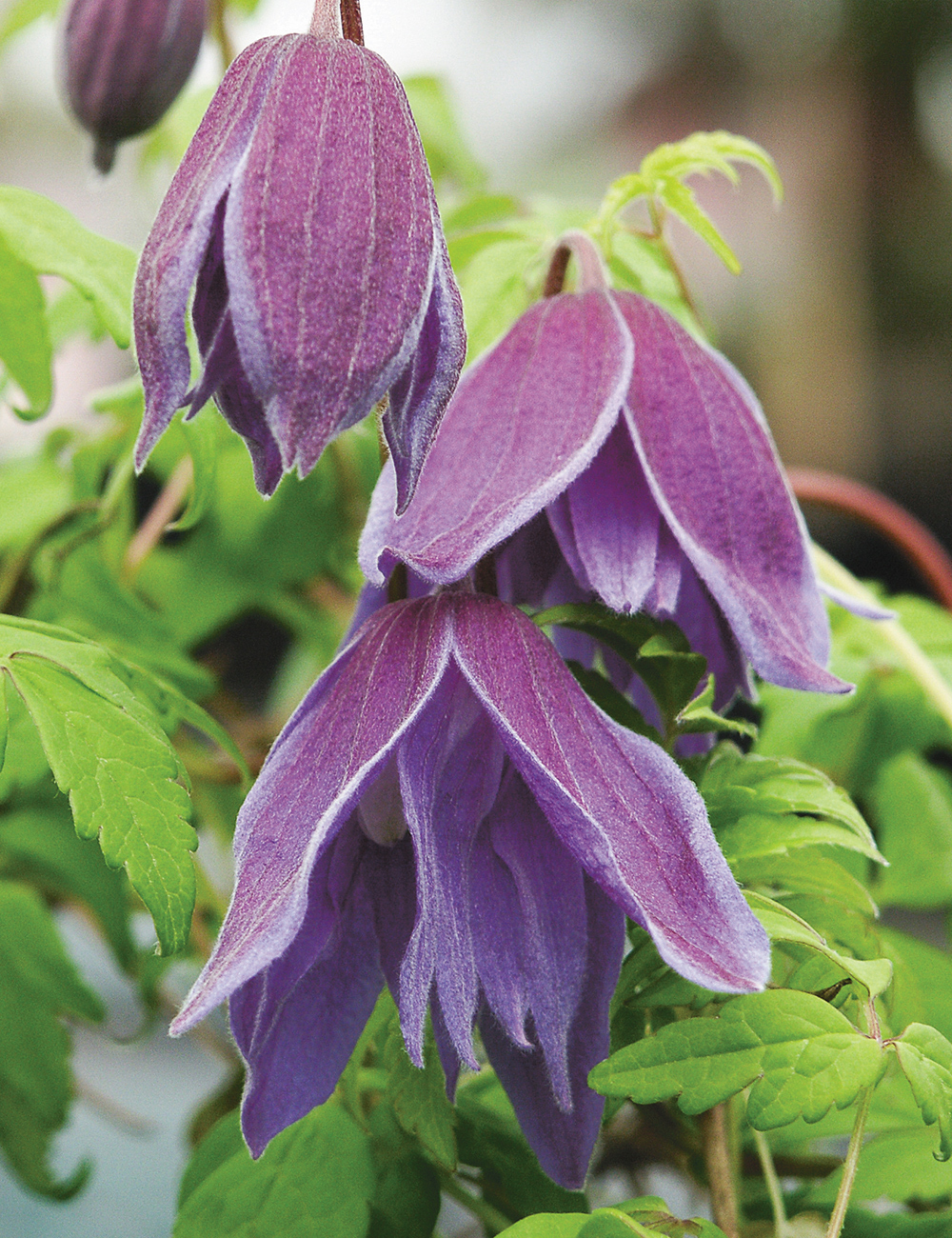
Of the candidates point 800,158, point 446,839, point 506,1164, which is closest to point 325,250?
point 446,839

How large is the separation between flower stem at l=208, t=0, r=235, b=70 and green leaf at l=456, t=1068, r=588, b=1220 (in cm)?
44

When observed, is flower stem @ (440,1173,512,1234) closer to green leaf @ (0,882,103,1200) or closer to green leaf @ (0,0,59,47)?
green leaf @ (0,882,103,1200)

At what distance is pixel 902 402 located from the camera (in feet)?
9.65

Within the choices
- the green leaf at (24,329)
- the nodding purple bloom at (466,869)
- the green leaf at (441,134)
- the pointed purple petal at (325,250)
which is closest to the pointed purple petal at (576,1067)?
the nodding purple bloom at (466,869)

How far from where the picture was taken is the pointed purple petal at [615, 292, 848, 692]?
28 centimetres

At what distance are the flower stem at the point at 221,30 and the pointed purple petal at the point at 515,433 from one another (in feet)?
1.01

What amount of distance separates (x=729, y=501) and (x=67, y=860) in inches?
13.6

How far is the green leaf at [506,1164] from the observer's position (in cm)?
31

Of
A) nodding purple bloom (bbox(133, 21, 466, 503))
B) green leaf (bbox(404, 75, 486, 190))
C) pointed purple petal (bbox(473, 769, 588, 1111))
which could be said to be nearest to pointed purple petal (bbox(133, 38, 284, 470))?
nodding purple bloom (bbox(133, 21, 466, 503))

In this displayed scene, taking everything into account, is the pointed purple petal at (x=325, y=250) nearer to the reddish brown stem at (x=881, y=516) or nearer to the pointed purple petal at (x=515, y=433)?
the pointed purple petal at (x=515, y=433)

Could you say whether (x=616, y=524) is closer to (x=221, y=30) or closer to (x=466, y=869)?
(x=466, y=869)

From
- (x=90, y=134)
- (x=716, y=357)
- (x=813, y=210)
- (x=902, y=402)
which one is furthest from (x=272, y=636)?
(x=813, y=210)

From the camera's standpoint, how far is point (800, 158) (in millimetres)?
3207

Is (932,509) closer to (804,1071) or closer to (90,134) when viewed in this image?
(90,134)
